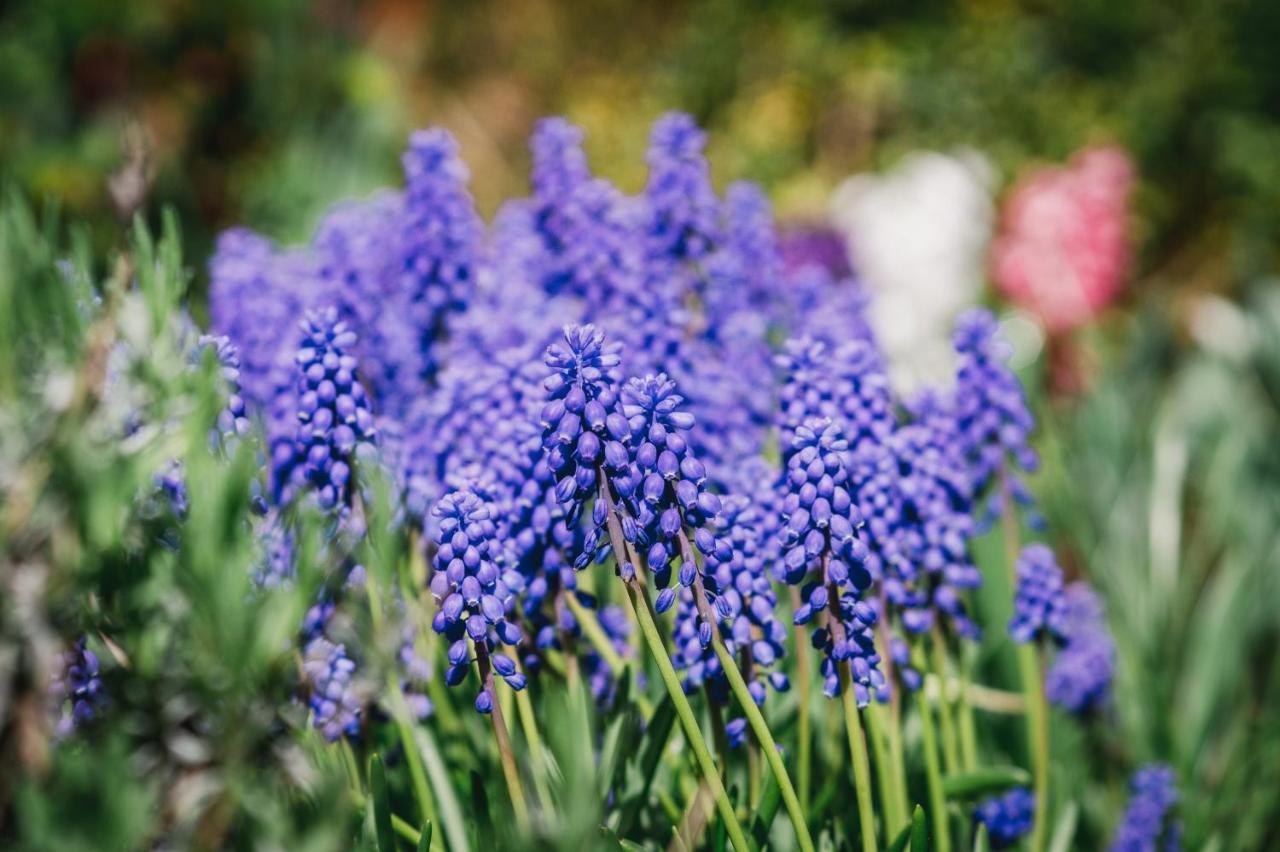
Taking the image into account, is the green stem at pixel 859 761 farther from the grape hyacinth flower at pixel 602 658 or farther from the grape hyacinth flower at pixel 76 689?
the grape hyacinth flower at pixel 76 689

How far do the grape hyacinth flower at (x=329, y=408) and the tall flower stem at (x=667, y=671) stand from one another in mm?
428

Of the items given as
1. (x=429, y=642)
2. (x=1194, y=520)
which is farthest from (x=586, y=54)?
(x=429, y=642)

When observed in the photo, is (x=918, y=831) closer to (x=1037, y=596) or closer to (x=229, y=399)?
(x=1037, y=596)

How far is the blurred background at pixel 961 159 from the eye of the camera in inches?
142

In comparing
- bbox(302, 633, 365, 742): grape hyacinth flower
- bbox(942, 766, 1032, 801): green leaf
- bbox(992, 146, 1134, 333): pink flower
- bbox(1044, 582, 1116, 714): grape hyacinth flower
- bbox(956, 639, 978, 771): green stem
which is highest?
bbox(992, 146, 1134, 333): pink flower

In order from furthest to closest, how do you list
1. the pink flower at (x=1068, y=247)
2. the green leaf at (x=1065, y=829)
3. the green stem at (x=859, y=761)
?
the pink flower at (x=1068, y=247) < the green leaf at (x=1065, y=829) < the green stem at (x=859, y=761)

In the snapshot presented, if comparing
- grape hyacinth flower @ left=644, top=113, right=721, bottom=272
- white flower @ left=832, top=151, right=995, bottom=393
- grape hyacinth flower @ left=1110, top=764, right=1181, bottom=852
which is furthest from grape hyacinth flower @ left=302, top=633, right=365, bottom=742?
white flower @ left=832, top=151, right=995, bottom=393

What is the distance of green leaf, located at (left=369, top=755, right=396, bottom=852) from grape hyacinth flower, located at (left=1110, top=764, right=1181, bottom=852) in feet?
4.94

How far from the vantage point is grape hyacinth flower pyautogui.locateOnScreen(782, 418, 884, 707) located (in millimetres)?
1386

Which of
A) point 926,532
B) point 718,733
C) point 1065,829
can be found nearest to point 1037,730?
point 1065,829

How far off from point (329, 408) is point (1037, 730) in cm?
126

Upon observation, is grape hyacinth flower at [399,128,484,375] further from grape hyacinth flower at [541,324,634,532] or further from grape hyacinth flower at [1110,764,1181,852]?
grape hyacinth flower at [1110,764,1181,852]

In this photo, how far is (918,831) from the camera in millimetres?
1399

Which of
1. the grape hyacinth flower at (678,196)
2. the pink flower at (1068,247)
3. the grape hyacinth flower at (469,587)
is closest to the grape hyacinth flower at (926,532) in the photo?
the grape hyacinth flower at (469,587)
